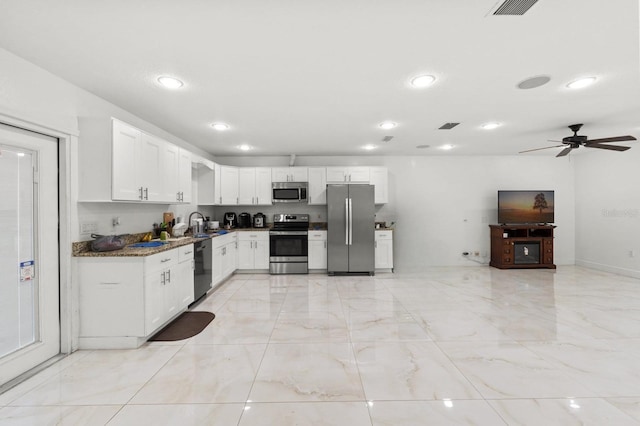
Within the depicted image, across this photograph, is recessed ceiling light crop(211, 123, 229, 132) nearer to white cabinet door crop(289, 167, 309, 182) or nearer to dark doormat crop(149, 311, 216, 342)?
white cabinet door crop(289, 167, 309, 182)

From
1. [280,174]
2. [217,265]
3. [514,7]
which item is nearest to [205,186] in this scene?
[280,174]

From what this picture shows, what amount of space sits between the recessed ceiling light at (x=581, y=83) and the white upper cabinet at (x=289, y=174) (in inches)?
168

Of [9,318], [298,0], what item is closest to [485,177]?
[298,0]

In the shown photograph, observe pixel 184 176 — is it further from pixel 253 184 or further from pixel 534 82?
pixel 534 82

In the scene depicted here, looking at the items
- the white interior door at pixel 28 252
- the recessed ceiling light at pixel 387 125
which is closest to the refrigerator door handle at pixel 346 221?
the recessed ceiling light at pixel 387 125

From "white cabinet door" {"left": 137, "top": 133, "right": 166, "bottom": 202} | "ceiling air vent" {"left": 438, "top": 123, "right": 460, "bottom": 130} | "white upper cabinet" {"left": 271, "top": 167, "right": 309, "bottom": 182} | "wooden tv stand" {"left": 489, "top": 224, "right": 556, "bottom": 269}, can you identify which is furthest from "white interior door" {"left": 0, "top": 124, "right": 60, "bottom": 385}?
"wooden tv stand" {"left": 489, "top": 224, "right": 556, "bottom": 269}

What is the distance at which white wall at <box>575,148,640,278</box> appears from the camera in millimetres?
5367

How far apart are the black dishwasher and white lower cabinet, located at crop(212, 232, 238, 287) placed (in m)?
0.23

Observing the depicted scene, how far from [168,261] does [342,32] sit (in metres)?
2.82

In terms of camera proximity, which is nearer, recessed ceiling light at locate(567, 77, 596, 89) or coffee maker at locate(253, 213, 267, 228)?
recessed ceiling light at locate(567, 77, 596, 89)

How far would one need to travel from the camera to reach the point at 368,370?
2.30 meters

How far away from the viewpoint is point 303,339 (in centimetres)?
288

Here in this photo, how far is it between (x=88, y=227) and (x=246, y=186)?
3.33 m

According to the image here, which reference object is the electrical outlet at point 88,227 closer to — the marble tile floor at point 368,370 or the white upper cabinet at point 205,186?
the marble tile floor at point 368,370
